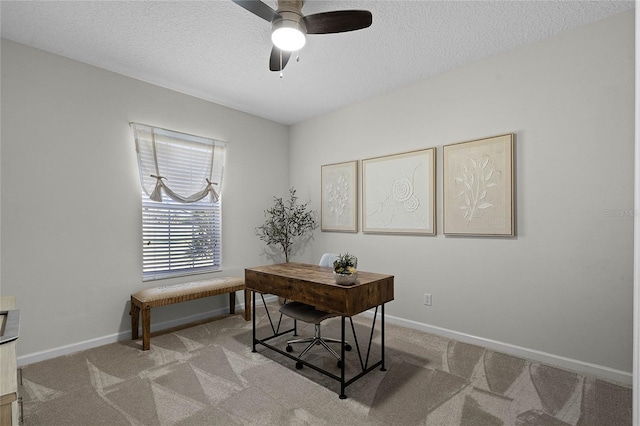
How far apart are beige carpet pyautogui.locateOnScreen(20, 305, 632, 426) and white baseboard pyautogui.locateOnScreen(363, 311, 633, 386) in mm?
85

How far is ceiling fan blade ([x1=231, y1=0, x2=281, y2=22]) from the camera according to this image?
187 cm

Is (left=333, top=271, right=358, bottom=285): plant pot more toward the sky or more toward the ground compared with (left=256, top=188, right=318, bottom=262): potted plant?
more toward the ground

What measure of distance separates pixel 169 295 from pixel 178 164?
5.03 ft

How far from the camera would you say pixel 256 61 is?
3.11 meters

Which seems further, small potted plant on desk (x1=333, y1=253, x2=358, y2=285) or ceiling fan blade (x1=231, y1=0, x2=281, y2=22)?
small potted plant on desk (x1=333, y1=253, x2=358, y2=285)

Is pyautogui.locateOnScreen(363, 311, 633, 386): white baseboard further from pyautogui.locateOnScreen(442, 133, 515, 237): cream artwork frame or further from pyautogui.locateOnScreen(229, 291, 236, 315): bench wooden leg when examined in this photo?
pyautogui.locateOnScreen(229, 291, 236, 315): bench wooden leg

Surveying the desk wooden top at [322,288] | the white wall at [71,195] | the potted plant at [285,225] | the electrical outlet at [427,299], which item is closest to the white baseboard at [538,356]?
the electrical outlet at [427,299]

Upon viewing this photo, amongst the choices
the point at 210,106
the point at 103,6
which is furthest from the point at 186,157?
the point at 103,6

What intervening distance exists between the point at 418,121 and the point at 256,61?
185 cm

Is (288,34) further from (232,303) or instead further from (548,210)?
(232,303)

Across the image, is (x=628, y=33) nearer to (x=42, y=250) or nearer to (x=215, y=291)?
(x=215, y=291)

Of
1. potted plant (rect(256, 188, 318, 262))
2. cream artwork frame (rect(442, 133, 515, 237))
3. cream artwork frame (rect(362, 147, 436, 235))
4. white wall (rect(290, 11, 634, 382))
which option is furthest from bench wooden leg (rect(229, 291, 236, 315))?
cream artwork frame (rect(442, 133, 515, 237))

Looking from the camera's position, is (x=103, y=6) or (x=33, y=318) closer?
(x=103, y=6)

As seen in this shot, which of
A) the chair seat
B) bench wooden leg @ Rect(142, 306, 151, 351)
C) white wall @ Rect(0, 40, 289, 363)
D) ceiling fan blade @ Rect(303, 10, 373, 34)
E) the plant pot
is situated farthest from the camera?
bench wooden leg @ Rect(142, 306, 151, 351)
